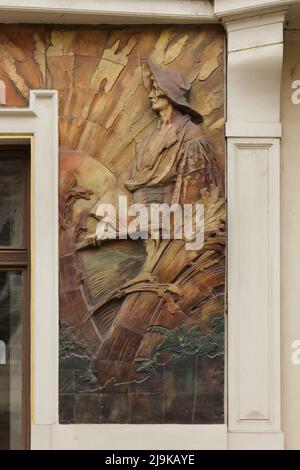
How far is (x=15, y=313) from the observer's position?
6453mm

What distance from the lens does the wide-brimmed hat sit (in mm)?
6094

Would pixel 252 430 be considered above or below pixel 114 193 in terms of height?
below

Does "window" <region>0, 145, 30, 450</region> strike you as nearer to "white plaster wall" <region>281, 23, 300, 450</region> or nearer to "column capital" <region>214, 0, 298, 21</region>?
"column capital" <region>214, 0, 298, 21</region>

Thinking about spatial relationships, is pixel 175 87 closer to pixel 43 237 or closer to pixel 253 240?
pixel 253 240

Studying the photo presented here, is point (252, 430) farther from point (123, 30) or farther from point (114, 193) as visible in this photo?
point (123, 30)

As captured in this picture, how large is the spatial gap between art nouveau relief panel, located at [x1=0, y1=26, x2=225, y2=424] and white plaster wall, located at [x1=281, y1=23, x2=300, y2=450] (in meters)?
0.45

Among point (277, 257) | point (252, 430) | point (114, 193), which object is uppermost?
point (114, 193)

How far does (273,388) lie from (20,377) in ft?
5.93

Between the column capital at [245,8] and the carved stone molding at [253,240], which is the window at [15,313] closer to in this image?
the carved stone molding at [253,240]

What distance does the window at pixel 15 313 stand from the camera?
6.44 meters

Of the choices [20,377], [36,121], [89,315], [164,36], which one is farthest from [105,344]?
[164,36]

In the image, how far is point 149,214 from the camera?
6.14 metres

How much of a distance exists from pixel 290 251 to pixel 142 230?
1035mm

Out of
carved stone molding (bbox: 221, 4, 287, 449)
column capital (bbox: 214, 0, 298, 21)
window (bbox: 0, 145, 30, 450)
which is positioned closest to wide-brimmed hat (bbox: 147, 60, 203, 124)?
carved stone molding (bbox: 221, 4, 287, 449)
